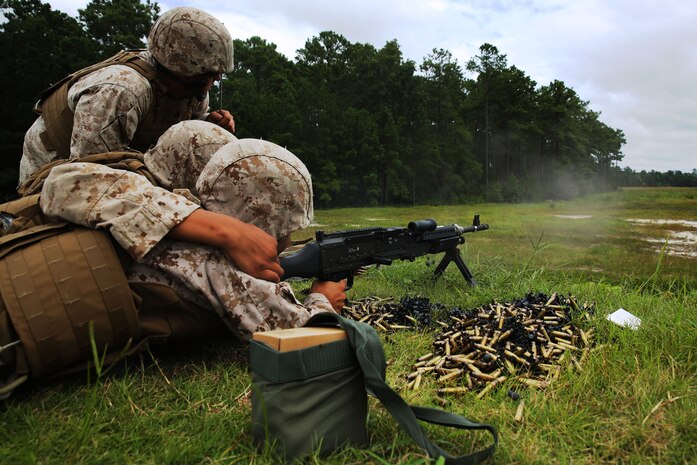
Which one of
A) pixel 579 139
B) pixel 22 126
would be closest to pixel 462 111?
pixel 579 139

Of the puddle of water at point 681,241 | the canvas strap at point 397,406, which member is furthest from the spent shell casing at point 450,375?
the puddle of water at point 681,241

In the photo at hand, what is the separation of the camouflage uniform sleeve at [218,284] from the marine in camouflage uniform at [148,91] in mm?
1619

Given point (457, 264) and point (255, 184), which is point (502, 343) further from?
point (457, 264)

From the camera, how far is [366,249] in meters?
4.26

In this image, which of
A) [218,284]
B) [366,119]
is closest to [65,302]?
[218,284]

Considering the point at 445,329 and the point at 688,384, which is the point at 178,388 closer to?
the point at 445,329

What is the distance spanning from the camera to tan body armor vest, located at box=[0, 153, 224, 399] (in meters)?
2.08

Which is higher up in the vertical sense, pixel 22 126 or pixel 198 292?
pixel 22 126

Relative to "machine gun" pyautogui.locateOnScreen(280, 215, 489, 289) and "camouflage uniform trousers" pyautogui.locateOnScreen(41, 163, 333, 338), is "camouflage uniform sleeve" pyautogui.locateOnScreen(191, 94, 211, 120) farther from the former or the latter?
"camouflage uniform trousers" pyautogui.locateOnScreen(41, 163, 333, 338)

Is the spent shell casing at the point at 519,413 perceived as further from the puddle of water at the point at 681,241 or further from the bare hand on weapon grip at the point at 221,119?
the puddle of water at the point at 681,241

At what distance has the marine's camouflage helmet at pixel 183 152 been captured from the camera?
3031 mm

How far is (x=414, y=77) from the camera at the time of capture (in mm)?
23000

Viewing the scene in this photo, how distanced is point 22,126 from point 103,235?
19150 mm

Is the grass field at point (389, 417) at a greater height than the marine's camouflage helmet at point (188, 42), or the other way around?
the marine's camouflage helmet at point (188, 42)
